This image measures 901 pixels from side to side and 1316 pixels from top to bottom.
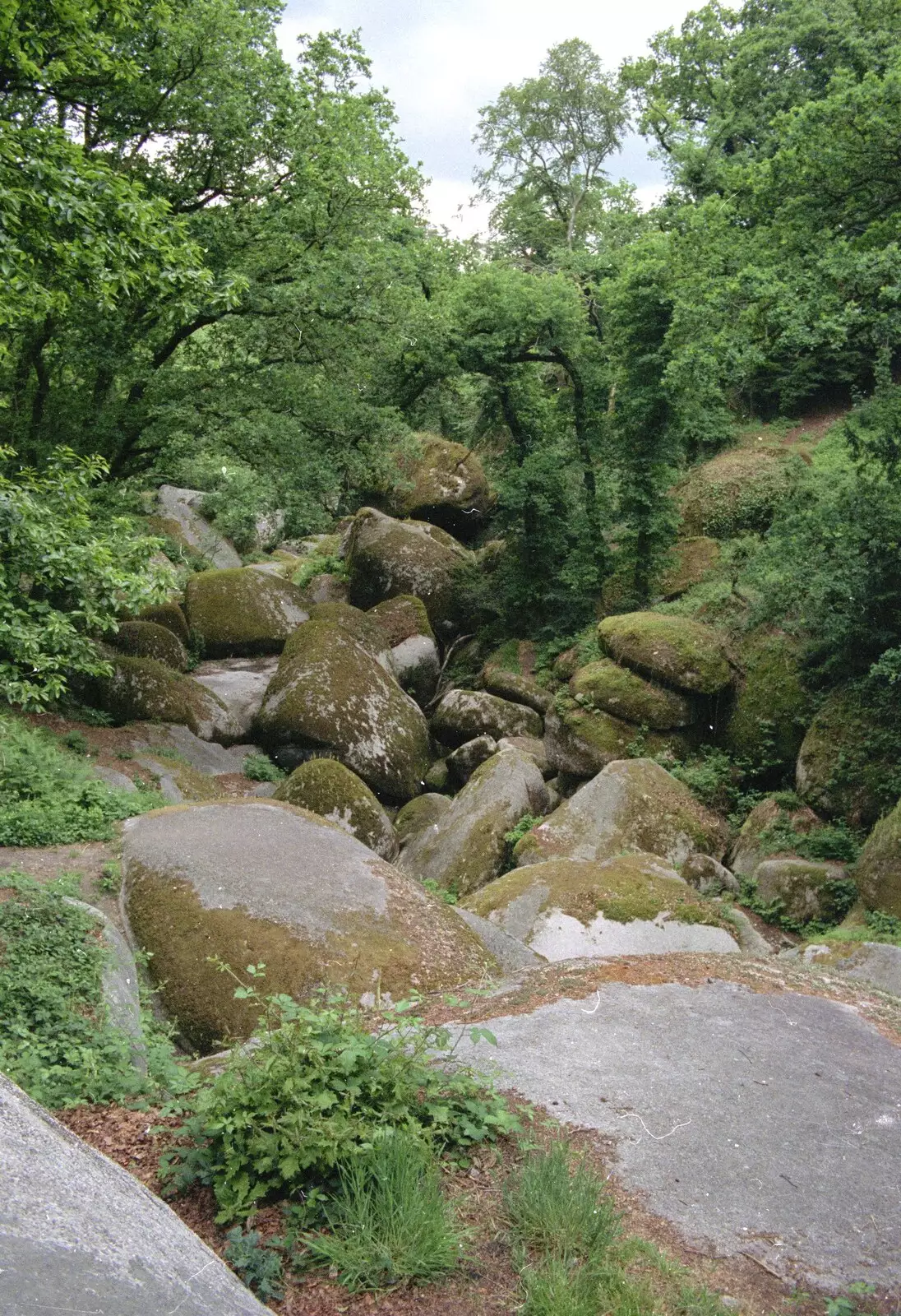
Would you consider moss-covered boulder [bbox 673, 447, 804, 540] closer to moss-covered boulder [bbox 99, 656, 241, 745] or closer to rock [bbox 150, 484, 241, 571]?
moss-covered boulder [bbox 99, 656, 241, 745]

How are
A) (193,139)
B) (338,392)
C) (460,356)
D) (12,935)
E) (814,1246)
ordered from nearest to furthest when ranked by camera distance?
(814,1246) < (12,935) < (193,139) < (338,392) < (460,356)

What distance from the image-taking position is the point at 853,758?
48.0 ft

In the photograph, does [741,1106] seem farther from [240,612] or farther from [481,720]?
[240,612]

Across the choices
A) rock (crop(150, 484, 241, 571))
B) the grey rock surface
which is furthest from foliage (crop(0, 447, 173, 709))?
rock (crop(150, 484, 241, 571))

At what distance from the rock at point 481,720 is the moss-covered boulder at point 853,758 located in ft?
19.1

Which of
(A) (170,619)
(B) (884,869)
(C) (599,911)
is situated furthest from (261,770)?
(B) (884,869)

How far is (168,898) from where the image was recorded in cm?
766

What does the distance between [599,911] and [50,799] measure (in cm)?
587

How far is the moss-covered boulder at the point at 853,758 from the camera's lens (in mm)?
14086

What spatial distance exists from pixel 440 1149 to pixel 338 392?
14.6m

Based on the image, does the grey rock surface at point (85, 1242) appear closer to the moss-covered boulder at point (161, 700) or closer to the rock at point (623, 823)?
the rock at point (623, 823)

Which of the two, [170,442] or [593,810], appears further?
[170,442]

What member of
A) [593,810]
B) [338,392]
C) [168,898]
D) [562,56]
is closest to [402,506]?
[338,392]

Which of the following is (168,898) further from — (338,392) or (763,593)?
(763,593)
